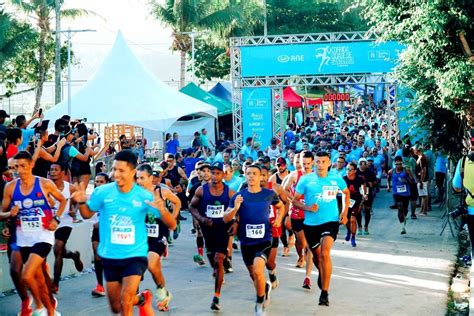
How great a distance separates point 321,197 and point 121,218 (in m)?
3.66

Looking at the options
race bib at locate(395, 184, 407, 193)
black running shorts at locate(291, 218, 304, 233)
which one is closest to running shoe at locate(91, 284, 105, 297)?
black running shorts at locate(291, 218, 304, 233)

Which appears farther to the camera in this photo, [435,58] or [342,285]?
[435,58]

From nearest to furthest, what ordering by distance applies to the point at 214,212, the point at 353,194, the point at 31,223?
the point at 31,223 → the point at 214,212 → the point at 353,194

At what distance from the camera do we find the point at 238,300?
11.0 m

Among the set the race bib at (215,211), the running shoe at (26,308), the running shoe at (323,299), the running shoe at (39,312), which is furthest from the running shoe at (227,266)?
the running shoe at (39,312)

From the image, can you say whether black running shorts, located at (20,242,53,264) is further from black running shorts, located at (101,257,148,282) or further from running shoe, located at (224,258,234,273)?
running shoe, located at (224,258,234,273)

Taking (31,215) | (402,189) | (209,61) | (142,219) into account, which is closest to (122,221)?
(142,219)

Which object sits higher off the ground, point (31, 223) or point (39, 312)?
point (31, 223)

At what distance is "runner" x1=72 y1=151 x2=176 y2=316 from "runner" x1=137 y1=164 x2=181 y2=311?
53.1 inches

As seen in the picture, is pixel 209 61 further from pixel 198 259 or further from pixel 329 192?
pixel 329 192

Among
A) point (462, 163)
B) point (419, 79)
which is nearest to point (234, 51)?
point (419, 79)

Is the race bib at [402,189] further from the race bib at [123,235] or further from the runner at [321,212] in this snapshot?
the race bib at [123,235]

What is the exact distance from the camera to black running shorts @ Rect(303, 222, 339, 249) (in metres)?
10.4

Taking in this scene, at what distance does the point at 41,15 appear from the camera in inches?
1580
